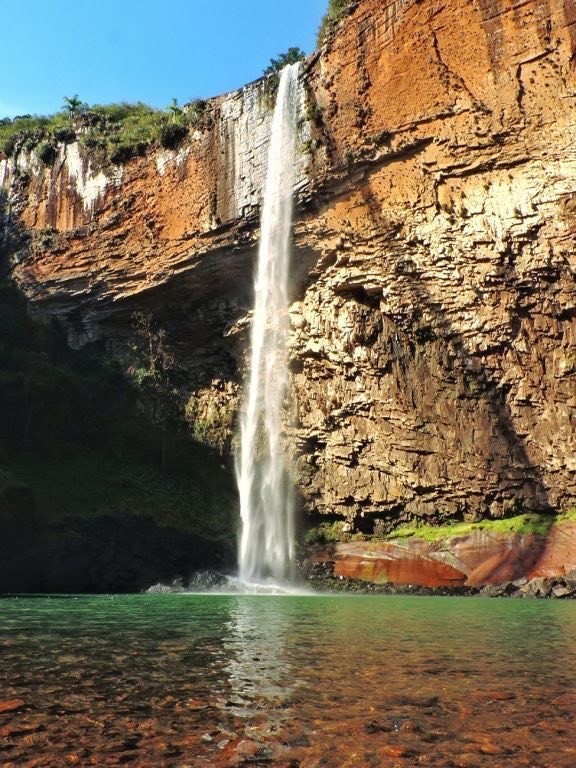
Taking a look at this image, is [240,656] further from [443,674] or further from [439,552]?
[439,552]

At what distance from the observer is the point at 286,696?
4641mm

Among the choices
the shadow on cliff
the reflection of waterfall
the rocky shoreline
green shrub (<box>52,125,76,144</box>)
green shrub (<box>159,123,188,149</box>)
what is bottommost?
the rocky shoreline

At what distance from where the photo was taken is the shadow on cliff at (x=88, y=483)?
2180cm

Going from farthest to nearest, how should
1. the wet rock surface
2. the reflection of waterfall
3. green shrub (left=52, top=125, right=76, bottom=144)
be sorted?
green shrub (left=52, top=125, right=76, bottom=144)
the wet rock surface
the reflection of waterfall

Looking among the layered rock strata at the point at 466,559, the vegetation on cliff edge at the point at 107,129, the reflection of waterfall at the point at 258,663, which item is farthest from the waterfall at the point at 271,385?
the reflection of waterfall at the point at 258,663

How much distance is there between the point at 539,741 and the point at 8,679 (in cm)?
363

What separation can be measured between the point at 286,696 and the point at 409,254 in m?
18.6

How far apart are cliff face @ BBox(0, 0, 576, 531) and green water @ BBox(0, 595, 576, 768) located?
43.3 feet

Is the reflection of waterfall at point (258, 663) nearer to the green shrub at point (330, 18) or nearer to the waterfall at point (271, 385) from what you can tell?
the waterfall at point (271, 385)

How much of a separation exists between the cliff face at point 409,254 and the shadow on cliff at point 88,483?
143 inches

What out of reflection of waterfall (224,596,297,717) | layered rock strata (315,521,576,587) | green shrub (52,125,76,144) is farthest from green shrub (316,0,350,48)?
reflection of waterfall (224,596,297,717)

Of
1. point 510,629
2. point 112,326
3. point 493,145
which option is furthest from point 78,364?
point 510,629

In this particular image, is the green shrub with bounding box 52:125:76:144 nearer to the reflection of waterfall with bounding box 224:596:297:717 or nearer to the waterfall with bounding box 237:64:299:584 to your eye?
the waterfall with bounding box 237:64:299:584

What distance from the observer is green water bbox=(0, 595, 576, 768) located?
3.53 metres
